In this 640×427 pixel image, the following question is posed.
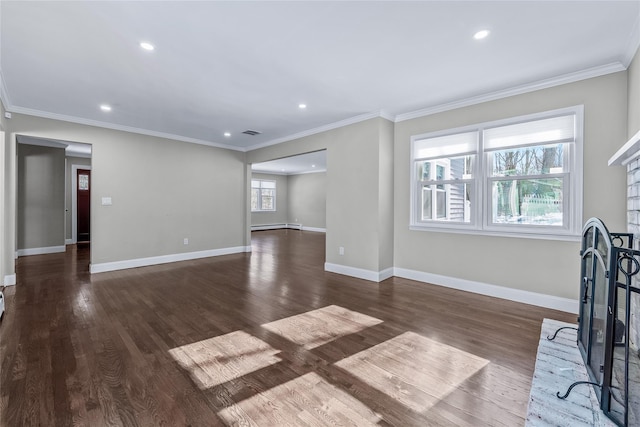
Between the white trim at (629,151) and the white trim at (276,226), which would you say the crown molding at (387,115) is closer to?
the white trim at (629,151)

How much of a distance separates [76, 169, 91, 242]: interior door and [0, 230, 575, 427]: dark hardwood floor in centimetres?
488

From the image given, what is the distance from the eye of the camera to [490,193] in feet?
12.4

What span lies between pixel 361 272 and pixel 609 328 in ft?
10.6

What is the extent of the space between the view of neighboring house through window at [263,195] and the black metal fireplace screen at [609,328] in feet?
37.2

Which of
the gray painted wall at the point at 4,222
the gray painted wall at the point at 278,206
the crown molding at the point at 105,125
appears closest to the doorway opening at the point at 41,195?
the crown molding at the point at 105,125

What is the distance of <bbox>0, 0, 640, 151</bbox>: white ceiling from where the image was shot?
214 centimetres

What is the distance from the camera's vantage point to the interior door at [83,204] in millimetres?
7969

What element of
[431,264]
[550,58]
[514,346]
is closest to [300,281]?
[431,264]

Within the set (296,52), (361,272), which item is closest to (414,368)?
(361,272)

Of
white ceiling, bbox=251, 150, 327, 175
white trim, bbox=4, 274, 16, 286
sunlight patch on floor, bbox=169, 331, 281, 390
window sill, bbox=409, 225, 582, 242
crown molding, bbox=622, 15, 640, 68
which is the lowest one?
sunlight patch on floor, bbox=169, 331, 281, 390

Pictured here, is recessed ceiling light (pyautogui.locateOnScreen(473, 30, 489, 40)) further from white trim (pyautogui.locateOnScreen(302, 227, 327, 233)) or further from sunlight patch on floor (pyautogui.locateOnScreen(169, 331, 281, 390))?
white trim (pyautogui.locateOnScreen(302, 227, 327, 233))

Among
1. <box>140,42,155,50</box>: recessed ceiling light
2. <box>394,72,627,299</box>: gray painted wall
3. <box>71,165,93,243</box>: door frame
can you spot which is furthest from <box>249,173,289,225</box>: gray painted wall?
<box>140,42,155,50</box>: recessed ceiling light

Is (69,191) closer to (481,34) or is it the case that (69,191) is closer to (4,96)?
(4,96)

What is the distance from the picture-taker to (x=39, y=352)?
2.31 metres
